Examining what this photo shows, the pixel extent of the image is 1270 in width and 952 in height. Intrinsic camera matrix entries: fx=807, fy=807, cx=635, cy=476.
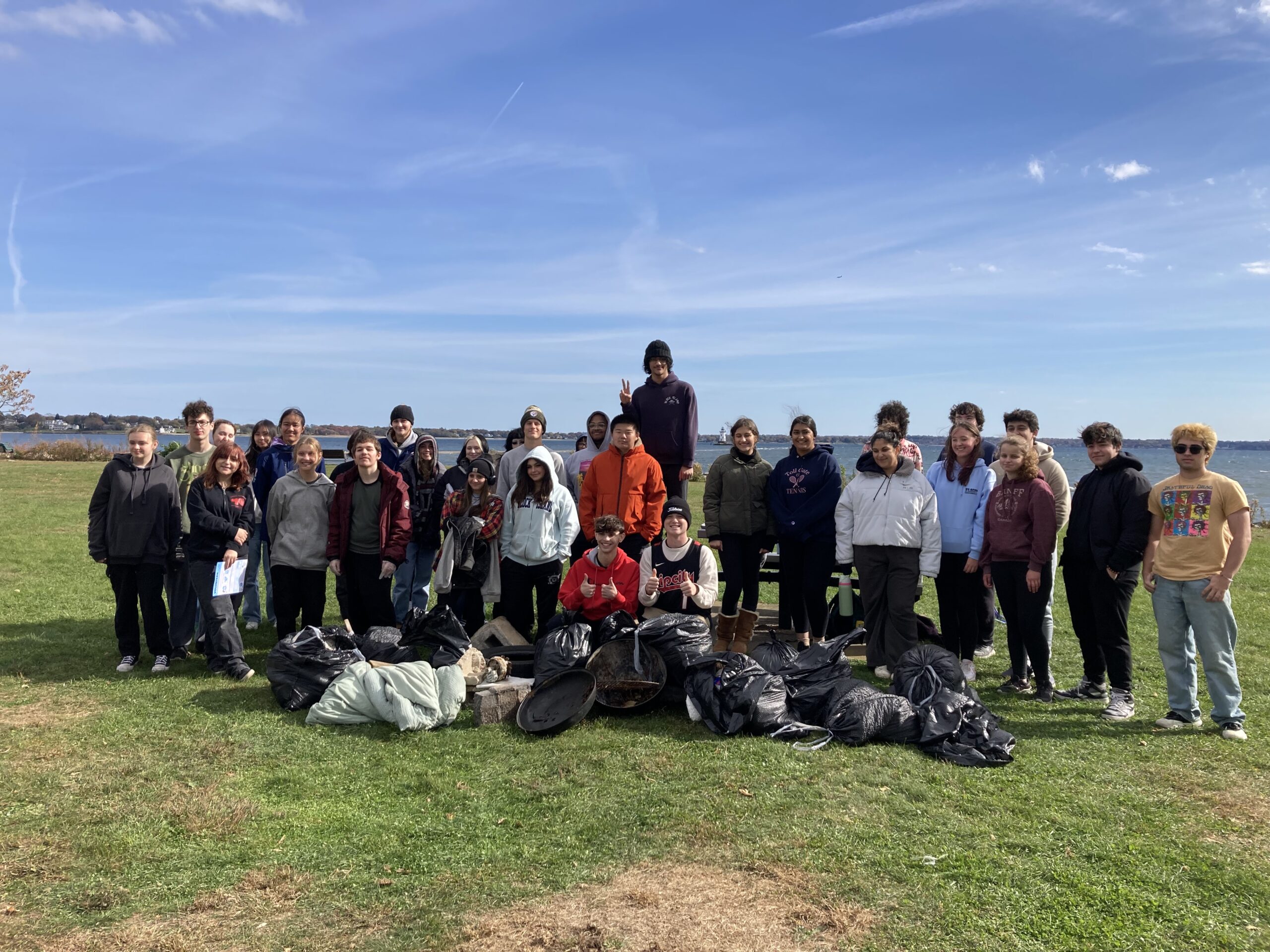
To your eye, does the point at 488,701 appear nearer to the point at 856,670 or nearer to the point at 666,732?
the point at 666,732

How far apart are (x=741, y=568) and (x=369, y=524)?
3069 millimetres

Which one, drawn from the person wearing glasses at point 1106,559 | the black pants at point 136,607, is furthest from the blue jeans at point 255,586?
the person wearing glasses at point 1106,559

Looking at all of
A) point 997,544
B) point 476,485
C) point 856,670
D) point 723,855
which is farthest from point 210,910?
point 997,544

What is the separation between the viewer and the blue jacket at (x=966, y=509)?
611 cm

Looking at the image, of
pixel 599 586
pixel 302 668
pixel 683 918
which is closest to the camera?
pixel 683 918

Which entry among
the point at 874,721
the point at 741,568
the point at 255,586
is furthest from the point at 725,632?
the point at 255,586

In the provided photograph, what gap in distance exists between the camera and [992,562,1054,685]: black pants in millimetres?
5719

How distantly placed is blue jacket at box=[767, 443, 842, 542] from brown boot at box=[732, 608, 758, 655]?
723 millimetres

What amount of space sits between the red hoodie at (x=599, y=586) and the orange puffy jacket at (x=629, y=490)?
57 cm

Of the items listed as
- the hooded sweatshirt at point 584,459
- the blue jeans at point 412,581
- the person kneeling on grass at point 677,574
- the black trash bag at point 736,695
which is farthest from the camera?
the hooded sweatshirt at point 584,459

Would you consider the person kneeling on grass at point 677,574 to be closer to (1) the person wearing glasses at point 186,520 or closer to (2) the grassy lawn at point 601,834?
(2) the grassy lawn at point 601,834

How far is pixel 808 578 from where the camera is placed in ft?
21.7

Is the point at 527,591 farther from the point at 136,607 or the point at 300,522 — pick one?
the point at 136,607

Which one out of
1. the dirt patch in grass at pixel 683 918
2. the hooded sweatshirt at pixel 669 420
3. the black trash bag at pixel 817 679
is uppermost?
the hooded sweatshirt at pixel 669 420
